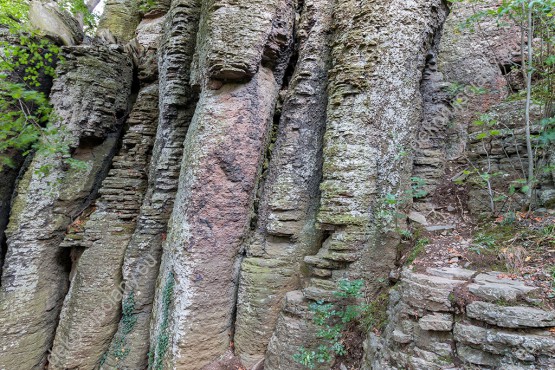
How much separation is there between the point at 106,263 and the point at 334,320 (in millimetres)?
4192

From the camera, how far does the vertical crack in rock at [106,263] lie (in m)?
5.15

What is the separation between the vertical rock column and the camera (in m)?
4.02

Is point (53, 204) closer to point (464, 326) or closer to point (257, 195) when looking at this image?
point (257, 195)

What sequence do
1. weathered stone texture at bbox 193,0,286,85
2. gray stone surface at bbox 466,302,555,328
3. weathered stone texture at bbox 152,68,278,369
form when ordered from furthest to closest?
weathered stone texture at bbox 193,0,286,85 < weathered stone texture at bbox 152,68,278,369 < gray stone surface at bbox 466,302,555,328

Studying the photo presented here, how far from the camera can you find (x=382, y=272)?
12.0 feet

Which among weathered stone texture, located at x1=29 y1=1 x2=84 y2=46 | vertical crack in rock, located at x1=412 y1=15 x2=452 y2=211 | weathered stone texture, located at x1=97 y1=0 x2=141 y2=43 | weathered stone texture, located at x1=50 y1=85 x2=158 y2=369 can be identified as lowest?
weathered stone texture, located at x1=50 y1=85 x2=158 y2=369

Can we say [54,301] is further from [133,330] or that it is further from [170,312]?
[170,312]

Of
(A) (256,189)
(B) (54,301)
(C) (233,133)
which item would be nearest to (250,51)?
(C) (233,133)

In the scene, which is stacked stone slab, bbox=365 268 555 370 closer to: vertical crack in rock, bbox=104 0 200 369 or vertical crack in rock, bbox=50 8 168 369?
vertical crack in rock, bbox=104 0 200 369

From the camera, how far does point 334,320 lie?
3.49 metres

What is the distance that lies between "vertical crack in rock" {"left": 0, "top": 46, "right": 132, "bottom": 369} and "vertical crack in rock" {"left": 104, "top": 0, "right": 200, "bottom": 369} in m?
1.57

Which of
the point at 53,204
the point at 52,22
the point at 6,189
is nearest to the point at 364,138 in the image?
the point at 53,204

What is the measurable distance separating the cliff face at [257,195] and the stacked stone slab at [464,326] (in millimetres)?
16

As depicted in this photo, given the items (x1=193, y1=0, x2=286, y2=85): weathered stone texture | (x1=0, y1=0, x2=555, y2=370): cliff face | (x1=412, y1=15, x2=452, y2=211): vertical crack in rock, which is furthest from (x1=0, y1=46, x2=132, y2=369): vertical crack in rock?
(x1=412, y1=15, x2=452, y2=211): vertical crack in rock
